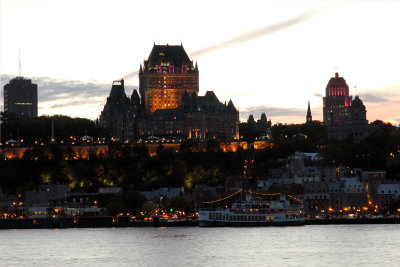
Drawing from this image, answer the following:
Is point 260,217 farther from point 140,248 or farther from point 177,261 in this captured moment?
point 177,261

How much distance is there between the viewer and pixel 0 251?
154000 mm

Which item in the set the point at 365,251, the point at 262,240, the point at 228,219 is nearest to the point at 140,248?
the point at 262,240

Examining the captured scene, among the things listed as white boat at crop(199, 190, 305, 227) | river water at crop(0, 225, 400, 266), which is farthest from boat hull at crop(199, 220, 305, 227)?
river water at crop(0, 225, 400, 266)

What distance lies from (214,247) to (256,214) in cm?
4017

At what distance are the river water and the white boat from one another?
6.79ft

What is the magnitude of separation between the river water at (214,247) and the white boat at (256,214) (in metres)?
2.07

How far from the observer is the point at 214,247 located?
150 meters

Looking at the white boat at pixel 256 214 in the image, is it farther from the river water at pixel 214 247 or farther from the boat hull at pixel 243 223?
the river water at pixel 214 247

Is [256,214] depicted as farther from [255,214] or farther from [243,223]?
[243,223]

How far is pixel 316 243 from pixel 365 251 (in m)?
12.0

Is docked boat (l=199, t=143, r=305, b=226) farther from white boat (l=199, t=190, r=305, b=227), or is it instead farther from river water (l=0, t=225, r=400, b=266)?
river water (l=0, t=225, r=400, b=266)

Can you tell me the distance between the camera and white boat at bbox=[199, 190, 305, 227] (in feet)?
623

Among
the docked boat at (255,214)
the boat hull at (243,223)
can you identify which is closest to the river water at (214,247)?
the boat hull at (243,223)

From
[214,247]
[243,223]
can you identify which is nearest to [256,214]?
[243,223]
